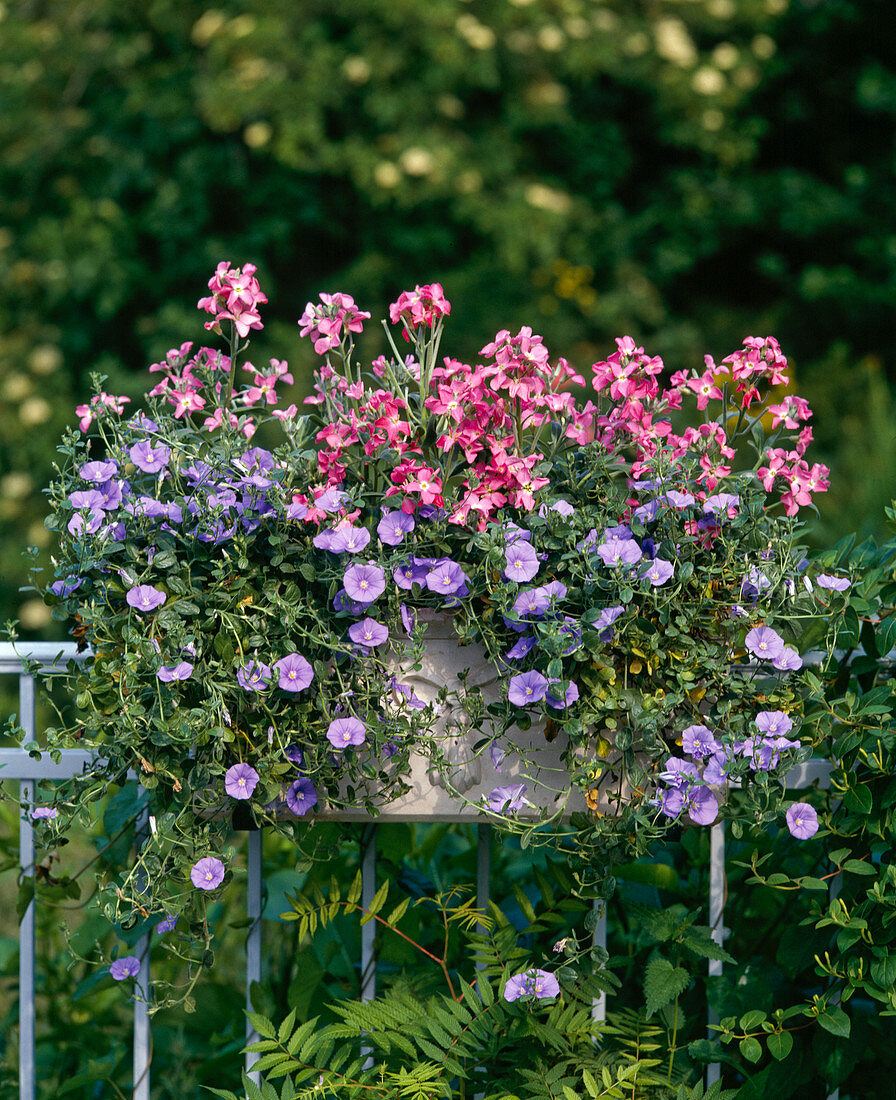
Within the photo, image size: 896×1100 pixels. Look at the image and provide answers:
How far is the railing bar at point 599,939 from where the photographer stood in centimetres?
138

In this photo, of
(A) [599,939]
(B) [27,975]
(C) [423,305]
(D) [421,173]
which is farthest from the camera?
(D) [421,173]

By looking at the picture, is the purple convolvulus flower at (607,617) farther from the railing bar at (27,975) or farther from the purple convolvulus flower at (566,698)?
Answer: the railing bar at (27,975)

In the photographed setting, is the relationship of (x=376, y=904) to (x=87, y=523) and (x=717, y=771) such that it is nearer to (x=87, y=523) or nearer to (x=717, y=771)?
(x=717, y=771)

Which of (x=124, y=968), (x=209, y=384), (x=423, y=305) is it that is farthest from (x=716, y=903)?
(x=209, y=384)

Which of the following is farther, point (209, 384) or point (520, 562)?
point (209, 384)

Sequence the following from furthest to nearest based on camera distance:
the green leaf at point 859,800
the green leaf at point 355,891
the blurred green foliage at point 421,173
A: the blurred green foliage at point 421,173 < the green leaf at point 355,891 < the green leaf at point 859,800

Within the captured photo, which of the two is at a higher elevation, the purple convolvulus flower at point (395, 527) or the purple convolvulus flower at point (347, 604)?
the purple convolvulus flower at point (395, 527)

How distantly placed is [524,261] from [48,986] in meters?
3.06

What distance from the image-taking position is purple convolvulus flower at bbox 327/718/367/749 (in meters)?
1.26

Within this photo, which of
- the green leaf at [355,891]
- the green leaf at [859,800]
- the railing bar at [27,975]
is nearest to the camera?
the green leaf at [859,800]

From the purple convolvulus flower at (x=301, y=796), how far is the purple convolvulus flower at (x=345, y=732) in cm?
8

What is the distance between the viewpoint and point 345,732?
4.15ft

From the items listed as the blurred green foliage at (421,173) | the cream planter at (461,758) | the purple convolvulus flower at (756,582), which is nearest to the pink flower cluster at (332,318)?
the cream planter at (461,758)

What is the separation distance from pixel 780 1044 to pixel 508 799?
49 cm
